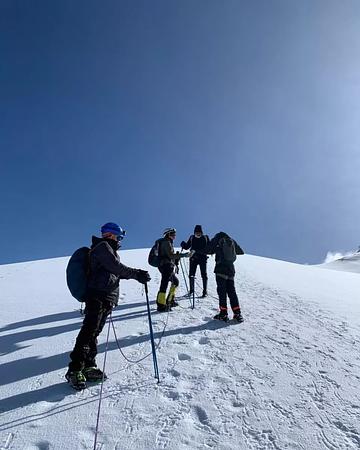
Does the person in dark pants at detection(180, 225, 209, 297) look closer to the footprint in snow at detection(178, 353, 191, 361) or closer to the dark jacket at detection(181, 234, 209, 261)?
the dark jacket at detection(181, 234, 209, 261)

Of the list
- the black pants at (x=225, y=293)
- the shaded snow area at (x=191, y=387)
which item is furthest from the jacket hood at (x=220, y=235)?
the shaded snow area at (x=191, y=387)

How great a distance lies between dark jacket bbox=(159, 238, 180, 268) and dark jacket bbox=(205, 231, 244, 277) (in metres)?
0.96

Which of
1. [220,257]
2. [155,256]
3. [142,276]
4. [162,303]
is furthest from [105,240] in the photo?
[162,303]

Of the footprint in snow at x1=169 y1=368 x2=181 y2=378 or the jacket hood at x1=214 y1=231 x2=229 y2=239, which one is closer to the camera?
the footprint in snow at x1=169 y1=368 x2=181 y2=378

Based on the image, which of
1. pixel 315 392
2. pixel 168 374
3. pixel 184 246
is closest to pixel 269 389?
pixel 315 392

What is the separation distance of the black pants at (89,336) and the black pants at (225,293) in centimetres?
357

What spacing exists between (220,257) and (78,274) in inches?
163

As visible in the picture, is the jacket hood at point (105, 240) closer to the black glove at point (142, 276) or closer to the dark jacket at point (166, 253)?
the black glove at point (142, 276)

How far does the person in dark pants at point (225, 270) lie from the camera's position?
286 inches

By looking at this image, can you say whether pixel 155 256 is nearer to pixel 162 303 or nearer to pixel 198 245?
pixel 162 303

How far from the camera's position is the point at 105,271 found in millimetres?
4406

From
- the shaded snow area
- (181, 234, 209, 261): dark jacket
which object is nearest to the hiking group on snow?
the shaded snow area

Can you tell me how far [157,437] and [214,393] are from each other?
108 cm

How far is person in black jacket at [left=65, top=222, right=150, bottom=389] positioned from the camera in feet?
13.5
